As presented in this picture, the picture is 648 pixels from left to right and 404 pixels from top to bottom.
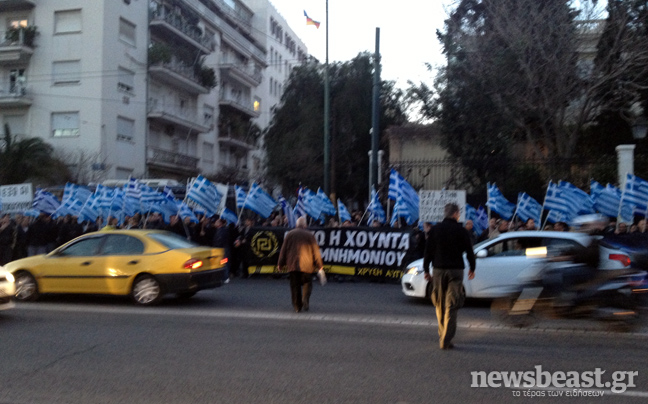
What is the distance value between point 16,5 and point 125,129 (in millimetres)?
8453

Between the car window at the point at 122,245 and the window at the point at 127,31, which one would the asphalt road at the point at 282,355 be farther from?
the window at the point at 127,31

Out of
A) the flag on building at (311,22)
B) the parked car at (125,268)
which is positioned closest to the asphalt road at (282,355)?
the parked car at (125,268)

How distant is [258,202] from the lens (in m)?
18.5

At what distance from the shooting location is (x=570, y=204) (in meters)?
16.6

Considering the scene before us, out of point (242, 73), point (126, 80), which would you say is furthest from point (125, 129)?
point (242, 73)

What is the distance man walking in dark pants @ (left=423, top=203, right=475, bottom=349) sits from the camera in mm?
7508

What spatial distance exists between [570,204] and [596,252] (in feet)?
Result: 30.2

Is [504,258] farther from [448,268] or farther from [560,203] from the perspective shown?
[560,203]

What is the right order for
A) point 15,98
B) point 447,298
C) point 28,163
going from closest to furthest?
point 447,298
point 28,163
point 15,98

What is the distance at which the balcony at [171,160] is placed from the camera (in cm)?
3909

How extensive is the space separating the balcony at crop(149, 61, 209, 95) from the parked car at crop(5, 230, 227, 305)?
2853 centimetres

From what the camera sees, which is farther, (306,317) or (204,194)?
(204,194)

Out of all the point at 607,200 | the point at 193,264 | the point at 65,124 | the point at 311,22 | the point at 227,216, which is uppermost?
the point at 311,22

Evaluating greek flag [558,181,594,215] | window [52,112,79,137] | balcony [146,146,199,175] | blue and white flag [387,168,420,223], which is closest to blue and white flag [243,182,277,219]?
blue and white flag [387,168,420,223]
